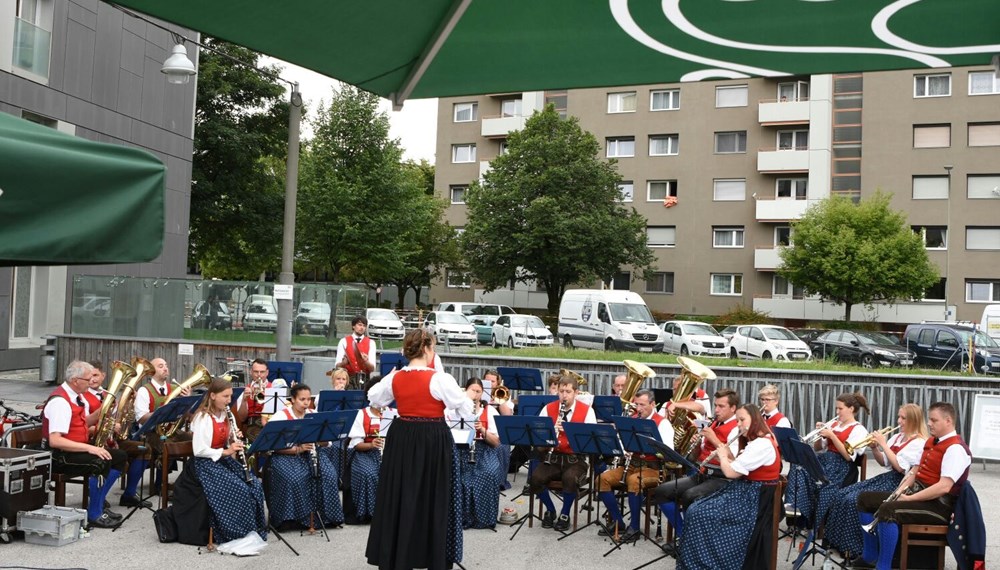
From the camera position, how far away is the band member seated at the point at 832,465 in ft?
31.1

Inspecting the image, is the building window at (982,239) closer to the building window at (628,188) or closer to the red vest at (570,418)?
the building window at (628,188)

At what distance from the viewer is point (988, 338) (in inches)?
1060

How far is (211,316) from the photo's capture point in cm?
2052

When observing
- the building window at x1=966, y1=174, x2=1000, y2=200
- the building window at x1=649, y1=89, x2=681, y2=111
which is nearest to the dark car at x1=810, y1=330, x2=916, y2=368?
the building window at x1=966, y1=174, x2=1000, y2=200

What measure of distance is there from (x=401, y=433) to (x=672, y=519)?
349 centimetres

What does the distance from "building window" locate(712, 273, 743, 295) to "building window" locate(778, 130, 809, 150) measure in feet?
23.5

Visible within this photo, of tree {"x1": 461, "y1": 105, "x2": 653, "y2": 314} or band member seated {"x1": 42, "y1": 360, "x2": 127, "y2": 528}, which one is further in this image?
tree {"x1": 461, "y1": 105, "x2": 653, "y2": 314}

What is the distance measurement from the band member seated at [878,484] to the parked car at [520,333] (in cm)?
2287

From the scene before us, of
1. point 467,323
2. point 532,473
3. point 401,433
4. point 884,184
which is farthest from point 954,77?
point 401,433

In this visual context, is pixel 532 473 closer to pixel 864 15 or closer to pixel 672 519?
pixel 672 519

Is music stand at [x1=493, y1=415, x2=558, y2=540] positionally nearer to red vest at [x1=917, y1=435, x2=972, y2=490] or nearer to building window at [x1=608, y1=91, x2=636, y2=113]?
red vest at [x1=917, y1=435, x2=972, y2=490]

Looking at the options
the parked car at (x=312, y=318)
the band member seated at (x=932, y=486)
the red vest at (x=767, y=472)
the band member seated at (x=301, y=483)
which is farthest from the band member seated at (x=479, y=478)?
the parked car at (x=312, y=318)

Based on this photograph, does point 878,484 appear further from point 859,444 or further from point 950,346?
point 950,346

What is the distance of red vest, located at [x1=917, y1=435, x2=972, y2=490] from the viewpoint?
7.96 meters
